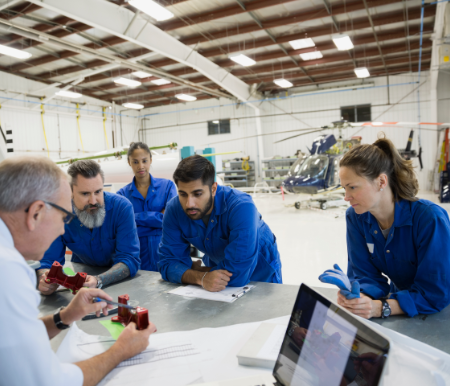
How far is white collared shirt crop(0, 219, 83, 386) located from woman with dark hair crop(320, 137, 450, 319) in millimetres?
983

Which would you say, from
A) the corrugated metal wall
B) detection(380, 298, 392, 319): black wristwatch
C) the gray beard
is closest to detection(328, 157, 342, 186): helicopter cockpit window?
the corrugated metal wall

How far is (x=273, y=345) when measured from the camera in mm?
1182

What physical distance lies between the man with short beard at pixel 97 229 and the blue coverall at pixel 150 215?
687 millimetres

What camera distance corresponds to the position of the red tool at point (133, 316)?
126 cm

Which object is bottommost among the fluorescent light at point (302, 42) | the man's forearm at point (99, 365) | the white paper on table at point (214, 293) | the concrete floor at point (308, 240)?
the concrete floor at point (308, 240)

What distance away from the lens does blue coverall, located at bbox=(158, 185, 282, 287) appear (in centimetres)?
187

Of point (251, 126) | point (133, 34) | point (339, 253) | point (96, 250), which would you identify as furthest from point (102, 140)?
point (96, 250)

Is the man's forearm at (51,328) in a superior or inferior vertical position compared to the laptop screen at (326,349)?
inferior

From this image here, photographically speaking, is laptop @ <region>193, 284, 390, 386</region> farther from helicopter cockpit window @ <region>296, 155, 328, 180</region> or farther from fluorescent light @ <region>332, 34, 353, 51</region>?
fluorescent light @ <region>332, 34, 353, 51</region>

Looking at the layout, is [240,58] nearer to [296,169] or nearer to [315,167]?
[296,169]

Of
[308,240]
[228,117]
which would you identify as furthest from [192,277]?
[228,117]

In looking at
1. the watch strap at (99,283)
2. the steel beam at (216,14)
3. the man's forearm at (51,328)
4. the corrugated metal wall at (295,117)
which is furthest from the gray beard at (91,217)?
the corrugated metal wall at (295,117)

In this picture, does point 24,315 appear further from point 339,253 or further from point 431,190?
point 431,190

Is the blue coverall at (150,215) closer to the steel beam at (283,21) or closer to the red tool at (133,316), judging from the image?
the red tool at (133,316)
